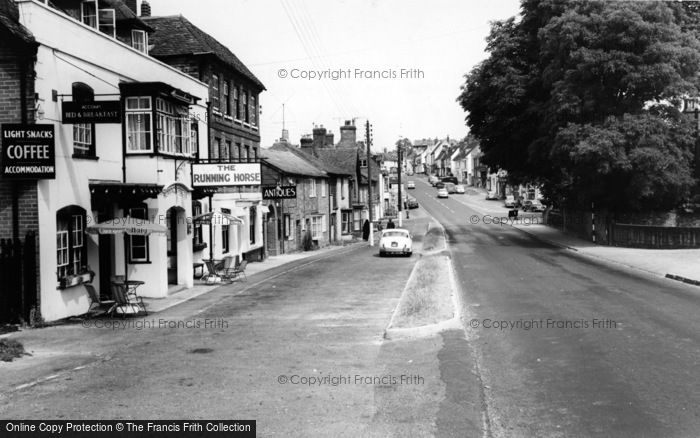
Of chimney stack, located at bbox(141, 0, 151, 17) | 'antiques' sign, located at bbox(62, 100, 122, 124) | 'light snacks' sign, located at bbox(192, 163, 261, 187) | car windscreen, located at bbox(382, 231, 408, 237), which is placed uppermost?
chimney stack, located at bbox(141, 0, 151, 17)

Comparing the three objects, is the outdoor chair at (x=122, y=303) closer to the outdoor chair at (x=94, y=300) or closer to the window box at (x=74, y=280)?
the outdoor chair at (x=94, y=300)

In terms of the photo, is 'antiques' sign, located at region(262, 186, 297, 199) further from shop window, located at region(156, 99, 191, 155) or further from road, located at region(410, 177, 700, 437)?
road, located at region(410, 177, 700, 437)

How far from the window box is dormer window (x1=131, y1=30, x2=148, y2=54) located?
36.0ft

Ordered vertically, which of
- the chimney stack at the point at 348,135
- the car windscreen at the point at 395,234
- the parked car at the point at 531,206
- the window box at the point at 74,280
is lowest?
the window box at the point at 74,280

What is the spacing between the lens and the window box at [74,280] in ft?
51.4

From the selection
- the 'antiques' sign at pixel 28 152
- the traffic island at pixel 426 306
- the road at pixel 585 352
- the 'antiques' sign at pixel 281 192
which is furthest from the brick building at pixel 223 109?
the road at pixel 585 352

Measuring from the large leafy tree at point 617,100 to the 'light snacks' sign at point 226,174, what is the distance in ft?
62.8

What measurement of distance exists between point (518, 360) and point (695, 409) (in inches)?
132

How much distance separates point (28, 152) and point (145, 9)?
22.0 m

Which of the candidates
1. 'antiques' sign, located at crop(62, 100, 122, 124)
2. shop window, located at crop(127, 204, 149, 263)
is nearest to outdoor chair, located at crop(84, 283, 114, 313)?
shop window, located at crop(127, 204, 149, 263)

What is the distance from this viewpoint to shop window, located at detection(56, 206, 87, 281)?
1584cm

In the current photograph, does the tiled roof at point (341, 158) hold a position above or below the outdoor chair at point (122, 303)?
above

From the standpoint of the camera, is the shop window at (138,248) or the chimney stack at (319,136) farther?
the chimney stack at (319,136)

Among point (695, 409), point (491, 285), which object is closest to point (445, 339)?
point (695, 409)
